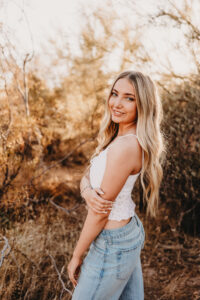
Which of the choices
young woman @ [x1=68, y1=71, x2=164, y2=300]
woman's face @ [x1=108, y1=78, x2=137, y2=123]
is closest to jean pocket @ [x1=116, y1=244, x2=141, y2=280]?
young woman @ [x1=68, y1=71, x2=164, y2=300]

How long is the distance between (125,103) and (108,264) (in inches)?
35.3

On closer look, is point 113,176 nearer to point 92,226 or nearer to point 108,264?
point 92,226

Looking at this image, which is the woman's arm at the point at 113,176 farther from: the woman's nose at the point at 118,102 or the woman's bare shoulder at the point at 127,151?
the woman's nose at the point at 118,102

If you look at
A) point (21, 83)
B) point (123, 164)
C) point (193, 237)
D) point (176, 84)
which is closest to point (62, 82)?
point (21, 83)

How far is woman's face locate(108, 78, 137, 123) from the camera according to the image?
1.56 metres

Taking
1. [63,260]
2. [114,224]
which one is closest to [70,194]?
[63,260]

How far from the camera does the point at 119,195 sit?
1.44 meters

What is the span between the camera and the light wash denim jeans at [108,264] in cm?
133

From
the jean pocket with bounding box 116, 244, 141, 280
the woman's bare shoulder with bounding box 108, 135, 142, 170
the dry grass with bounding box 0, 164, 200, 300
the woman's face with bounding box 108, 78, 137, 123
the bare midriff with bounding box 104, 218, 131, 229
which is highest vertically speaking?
the woman's face with bounding box 108, 78, 137, 123

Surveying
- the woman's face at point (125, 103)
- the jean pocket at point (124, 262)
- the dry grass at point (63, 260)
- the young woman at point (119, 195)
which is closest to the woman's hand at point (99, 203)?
the young woman at point (119, 195)

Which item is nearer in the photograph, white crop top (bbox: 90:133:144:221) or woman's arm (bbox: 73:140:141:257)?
woman's arm (bbox: 73:140:141:257)

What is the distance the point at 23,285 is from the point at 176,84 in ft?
12.1

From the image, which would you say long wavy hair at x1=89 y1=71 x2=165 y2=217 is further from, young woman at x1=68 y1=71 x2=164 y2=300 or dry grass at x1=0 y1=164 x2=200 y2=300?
dry grass at x1=0 y1=164 x2=200 y2=300

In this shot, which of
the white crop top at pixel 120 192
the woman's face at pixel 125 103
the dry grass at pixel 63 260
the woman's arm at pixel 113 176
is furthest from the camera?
the dry grass at pixel 63 260
